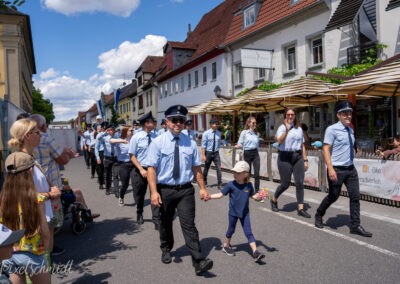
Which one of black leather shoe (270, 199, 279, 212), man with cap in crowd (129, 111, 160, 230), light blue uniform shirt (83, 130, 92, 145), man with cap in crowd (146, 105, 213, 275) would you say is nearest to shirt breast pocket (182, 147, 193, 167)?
man with cap in crowd (146, 105, 213, 275)

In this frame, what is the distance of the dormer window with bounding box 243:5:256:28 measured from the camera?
22609mm

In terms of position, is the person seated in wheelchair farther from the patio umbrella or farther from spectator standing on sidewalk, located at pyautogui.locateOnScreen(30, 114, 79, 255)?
the patio umbrella

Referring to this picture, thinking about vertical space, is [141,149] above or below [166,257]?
above

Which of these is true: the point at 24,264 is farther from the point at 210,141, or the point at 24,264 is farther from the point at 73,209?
the point at 210,141

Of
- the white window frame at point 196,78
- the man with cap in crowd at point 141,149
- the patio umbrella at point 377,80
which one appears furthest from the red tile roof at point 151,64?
the man with cap in crowd at point 141,149

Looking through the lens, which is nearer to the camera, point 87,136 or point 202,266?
point 202,266

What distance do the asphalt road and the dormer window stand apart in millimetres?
17399

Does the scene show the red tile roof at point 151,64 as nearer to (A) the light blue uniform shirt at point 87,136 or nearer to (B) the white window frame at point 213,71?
(B) the white window frame at point 213,71

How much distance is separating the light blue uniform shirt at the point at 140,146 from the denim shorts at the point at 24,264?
4.33 m

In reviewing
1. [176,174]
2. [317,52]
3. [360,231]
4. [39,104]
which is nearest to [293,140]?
[360,231]

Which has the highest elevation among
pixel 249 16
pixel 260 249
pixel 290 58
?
pixel 249 16

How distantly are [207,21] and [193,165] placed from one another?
33.2m

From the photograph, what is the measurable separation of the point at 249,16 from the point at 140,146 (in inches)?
724

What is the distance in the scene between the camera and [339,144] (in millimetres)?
5738
